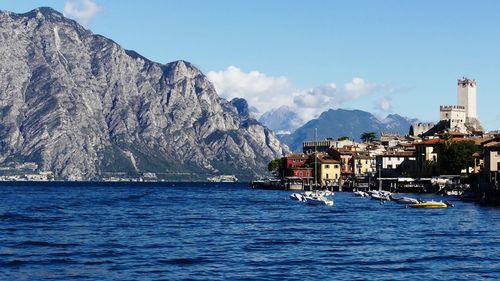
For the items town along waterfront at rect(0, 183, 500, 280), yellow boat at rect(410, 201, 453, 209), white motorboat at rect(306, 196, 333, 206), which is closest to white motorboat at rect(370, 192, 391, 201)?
white motorboat at rect(306, 196, 333, 206)

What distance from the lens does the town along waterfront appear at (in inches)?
2341

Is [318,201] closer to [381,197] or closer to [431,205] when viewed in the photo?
[381,197]

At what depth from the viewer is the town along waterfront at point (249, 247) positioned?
59.5 meters

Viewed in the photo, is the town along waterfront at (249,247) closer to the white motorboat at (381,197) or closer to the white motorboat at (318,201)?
the white motorboat at (318,201)

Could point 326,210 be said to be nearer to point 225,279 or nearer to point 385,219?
point 385,219

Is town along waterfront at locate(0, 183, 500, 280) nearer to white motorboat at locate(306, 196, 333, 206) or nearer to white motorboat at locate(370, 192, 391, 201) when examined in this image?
white motorboat at locate(306, 196, 333, 206)

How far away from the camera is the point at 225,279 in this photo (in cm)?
5625

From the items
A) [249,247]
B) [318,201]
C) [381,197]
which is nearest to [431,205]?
[318,201]

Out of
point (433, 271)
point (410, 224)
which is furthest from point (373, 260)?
point (410, 224)

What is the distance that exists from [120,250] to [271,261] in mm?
14028

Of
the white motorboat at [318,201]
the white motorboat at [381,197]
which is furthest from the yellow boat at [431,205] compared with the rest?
the white motorboat at [381,197]

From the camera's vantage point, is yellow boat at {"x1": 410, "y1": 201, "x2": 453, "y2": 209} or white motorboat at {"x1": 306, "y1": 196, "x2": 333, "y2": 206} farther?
white motorboat at {"x1": 306, "y1": 196, "x2": 333, "y2": 206}

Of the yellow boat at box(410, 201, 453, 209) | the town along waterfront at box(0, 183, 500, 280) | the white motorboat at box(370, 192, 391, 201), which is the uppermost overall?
the white motorboat at box(370, 192, 391, 201)

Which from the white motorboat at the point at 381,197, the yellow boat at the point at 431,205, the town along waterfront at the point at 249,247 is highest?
the white motorboat at the point at 381,197
